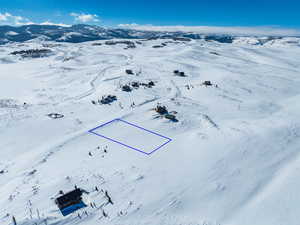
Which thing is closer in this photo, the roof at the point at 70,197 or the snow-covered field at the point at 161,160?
the snow-covered field at the point at 161,160

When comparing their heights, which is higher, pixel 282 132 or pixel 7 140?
pixel 282 132

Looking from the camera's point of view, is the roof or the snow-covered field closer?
the snow-covered field

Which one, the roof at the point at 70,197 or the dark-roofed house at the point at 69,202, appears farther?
the roof at the point at 70,197

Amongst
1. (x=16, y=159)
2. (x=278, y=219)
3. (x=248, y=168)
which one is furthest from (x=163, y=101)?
(x=278, y=219)

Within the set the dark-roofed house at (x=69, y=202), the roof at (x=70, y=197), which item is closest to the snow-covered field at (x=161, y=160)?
the dark-roofed house at (x=69, y=202)

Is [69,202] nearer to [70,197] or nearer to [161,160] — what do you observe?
[70,197]

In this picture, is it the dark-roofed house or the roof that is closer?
the dark-roofed house

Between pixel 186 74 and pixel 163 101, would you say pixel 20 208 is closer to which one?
pixel 163 101

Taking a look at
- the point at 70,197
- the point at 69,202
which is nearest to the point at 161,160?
the point at 70,197

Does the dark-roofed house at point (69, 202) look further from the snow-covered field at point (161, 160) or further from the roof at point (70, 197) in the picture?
the snow-covered field at point (161, 160)

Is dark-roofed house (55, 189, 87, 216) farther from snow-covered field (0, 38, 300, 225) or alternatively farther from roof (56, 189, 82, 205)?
snow-covered field (0, 38, 300, 225)

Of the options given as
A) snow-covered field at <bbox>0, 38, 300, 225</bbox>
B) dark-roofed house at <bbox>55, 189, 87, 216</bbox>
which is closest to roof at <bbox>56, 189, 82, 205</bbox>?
dark-roofed house at <bbox>55, 189, 87, 216</bbox>
